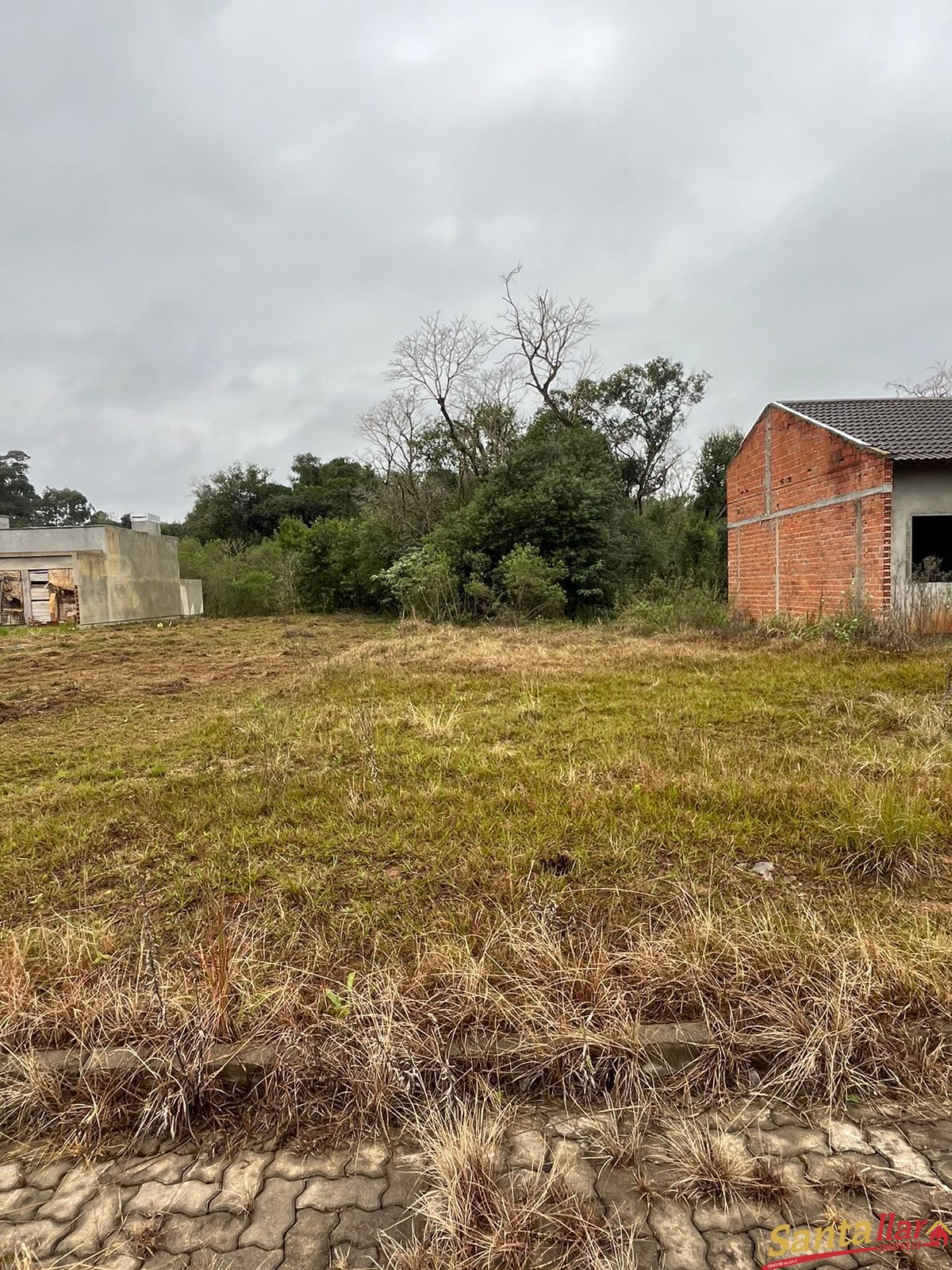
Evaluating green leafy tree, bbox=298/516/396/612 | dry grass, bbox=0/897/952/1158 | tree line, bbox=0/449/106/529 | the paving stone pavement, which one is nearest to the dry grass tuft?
the paving stone pavement

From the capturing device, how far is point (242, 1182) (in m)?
1.63

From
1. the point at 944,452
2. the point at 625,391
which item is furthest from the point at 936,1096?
the point at 625,391

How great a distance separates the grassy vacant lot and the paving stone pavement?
5.6 inches

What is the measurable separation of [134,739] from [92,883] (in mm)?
3014

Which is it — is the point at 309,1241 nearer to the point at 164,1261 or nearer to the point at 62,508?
the point at 164,1261

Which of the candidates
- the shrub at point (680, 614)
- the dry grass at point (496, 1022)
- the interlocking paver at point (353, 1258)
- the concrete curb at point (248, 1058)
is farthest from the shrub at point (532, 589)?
the interlocking paver at point (353, 1258)

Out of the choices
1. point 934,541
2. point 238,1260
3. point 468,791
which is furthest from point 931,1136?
point 934,541

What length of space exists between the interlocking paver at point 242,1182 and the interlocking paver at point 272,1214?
3 cm

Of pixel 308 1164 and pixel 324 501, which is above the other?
pixel 324 501

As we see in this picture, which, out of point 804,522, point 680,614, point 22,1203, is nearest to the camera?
point 22,1203

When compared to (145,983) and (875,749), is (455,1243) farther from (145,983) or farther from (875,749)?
(875,749)

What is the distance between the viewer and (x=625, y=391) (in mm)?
29891

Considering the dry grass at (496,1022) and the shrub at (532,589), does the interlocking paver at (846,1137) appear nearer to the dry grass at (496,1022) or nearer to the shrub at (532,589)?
the dry grass at (496,1022)

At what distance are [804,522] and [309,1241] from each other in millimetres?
13601
